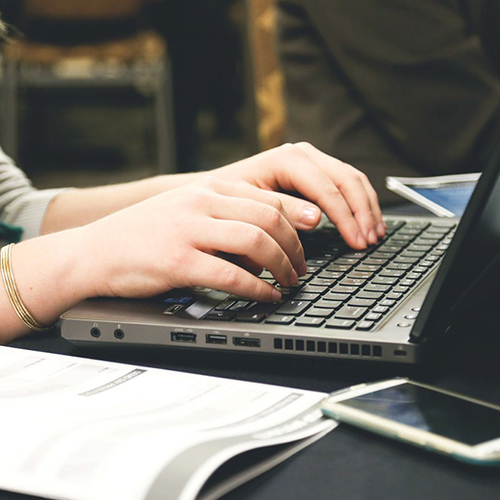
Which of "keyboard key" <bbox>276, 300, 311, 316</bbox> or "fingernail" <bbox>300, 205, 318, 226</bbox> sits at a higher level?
"fingernail" <bbox>300, 205, 318, 226</bbox>

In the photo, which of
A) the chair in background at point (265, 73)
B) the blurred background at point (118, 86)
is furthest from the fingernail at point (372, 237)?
the blurred background at point (118, 86)

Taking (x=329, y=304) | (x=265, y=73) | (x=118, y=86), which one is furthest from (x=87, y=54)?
(x=329, y=304)

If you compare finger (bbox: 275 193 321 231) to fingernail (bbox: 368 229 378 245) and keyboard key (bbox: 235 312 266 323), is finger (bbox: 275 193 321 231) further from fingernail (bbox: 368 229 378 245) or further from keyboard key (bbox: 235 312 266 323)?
keyboard key (bbox: 235 312 266 323)

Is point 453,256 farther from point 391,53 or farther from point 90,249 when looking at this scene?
point 391,53

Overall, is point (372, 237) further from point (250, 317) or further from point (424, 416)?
point (424, 416)

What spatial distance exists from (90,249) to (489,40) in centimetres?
117

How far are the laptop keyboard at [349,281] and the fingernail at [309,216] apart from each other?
0.11ft

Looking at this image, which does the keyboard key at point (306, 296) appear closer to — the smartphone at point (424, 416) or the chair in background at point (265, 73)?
the smartphone at point (424, 416)

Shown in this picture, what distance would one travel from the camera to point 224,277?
1.80 feet

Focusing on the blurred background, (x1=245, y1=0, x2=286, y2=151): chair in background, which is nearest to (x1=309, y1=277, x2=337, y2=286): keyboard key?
(x1=245, y1=0, x2=286, y2=151): chair in background

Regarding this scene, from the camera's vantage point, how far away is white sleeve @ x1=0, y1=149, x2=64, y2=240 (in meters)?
1.00

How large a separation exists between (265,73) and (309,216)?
1.15 m

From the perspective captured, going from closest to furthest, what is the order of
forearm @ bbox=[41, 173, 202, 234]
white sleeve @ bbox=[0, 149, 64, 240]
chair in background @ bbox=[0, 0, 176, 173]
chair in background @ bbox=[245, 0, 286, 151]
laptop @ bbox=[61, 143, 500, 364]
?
laptop @ bbox=[61, 143, 500, 364], forearm @ bbox=[41, 173, 202, 234], white sleeve @ bbox=[0, 149, 64, 240], chair in background @ bbox=[245, 0, 286, 151], chair in background @ bbox=[0, 0, 176, 173]

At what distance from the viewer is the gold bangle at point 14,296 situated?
0.62 metres
